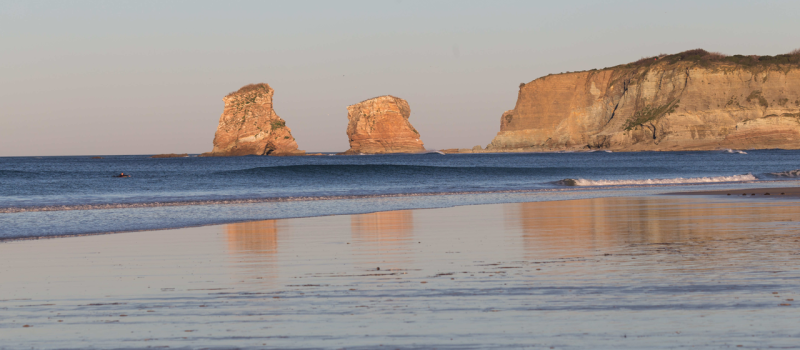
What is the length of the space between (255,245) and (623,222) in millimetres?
7427

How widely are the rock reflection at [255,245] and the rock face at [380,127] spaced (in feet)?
450

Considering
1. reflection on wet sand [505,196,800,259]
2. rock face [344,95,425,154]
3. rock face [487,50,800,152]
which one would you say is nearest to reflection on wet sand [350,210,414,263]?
reflection on wet sand [505,196,800,259]

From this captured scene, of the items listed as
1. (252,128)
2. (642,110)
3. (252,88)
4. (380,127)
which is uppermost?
(252,88)

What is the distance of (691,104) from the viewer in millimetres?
105875

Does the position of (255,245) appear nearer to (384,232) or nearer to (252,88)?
(384,232)

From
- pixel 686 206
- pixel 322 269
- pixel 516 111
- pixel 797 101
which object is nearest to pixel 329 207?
pixel 686 206

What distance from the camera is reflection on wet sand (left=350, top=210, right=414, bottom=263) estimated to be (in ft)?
31.8

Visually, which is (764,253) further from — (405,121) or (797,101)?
(405,121)

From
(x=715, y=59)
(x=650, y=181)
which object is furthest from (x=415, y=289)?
(x=715, y=59)

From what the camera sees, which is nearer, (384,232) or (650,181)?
(384,232)

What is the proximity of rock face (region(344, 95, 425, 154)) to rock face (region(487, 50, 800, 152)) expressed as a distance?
4344cm

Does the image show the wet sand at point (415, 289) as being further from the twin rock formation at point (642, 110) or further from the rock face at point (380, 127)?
the rock face at point (380, 127)

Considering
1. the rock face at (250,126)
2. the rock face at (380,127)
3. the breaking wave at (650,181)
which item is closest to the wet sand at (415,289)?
the breaking wave at (650,181)

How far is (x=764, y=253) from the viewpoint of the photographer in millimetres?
8297
